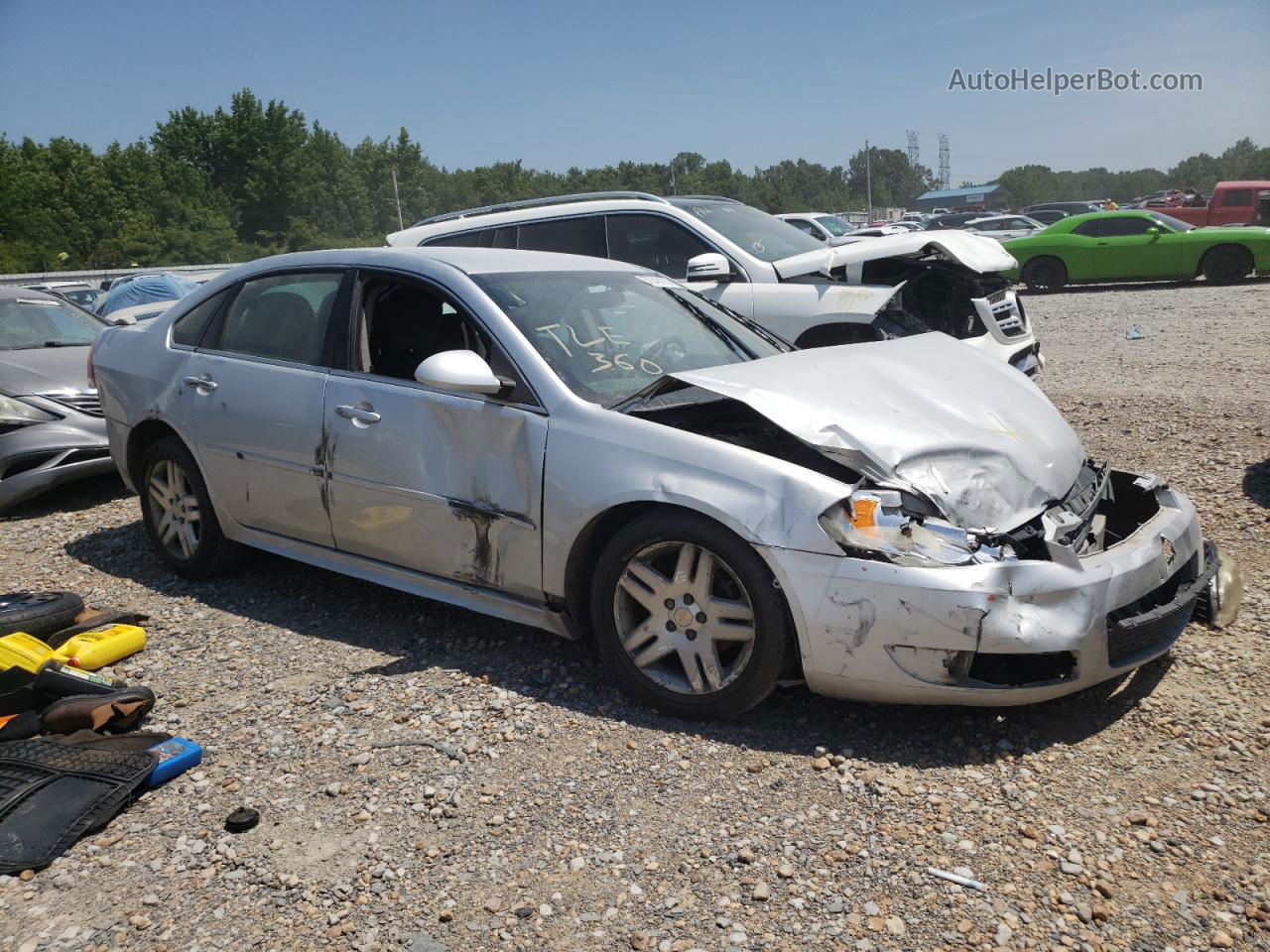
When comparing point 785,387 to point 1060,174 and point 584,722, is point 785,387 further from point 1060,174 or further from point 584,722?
point 1060,174

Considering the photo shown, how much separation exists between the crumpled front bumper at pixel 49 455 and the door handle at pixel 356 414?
349 centimetres

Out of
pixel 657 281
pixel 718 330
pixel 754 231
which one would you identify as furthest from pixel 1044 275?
pixel 718 330

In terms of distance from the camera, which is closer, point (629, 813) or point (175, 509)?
point (629, 813)

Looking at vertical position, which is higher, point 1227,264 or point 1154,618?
point 1227,264

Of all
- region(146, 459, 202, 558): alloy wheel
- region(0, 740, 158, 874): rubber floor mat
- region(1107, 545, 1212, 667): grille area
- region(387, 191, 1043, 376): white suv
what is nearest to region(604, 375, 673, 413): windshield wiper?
region(1107, 545, 1212, 667): grille area

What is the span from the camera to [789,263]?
795 cm

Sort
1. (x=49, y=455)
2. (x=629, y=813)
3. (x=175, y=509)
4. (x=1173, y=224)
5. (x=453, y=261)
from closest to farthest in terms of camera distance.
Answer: (x=629, y=813)
(x=453, y=261)
(x=175, y=509)
(x=49, y=455)
(x=1173, y=224)

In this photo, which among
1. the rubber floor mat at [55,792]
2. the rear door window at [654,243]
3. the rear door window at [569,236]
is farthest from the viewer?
the rear door window at [569,236]

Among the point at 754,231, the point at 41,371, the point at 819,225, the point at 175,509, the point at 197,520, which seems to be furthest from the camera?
the point at 819,225

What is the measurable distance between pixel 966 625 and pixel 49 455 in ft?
20.6

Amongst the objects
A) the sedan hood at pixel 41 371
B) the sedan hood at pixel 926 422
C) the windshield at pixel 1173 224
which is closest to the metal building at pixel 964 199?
the windshield at pixel 1173 224

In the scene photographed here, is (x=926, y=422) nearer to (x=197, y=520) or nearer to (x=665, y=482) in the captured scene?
(x=665, y=482)

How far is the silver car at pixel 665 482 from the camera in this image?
320 cm

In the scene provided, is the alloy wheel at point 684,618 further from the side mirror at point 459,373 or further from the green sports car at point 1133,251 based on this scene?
the green sports car at point 1133,251
